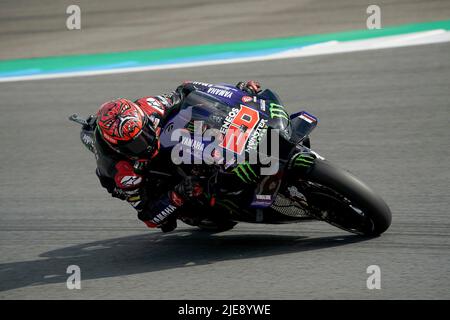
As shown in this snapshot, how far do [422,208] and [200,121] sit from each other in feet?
6.41

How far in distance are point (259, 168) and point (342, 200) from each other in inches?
23.8

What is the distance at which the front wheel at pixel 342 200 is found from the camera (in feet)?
16.2

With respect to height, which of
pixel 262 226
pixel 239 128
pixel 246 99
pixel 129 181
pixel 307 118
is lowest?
pixel 262 226

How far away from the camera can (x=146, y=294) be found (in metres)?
4.84

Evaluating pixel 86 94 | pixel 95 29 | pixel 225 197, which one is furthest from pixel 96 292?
pixel 95 29

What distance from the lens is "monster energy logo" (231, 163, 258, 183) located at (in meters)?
4.94

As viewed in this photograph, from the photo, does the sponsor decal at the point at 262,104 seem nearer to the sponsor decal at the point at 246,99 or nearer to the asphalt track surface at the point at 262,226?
the sponsor decal at the point at 246,99

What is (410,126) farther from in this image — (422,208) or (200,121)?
(200,121)

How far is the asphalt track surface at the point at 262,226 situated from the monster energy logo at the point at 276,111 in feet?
3.12

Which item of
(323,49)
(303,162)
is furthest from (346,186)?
(323,49)

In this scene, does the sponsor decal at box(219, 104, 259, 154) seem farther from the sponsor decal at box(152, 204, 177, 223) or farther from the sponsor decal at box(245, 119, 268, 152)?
the sponsor decal at box(152, 204, 177, 223)

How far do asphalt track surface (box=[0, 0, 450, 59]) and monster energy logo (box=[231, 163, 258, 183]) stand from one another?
26.3 feet

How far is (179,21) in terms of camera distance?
14.5 metres

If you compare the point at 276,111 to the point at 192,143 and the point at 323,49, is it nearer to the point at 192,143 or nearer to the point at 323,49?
the point at 192,143
